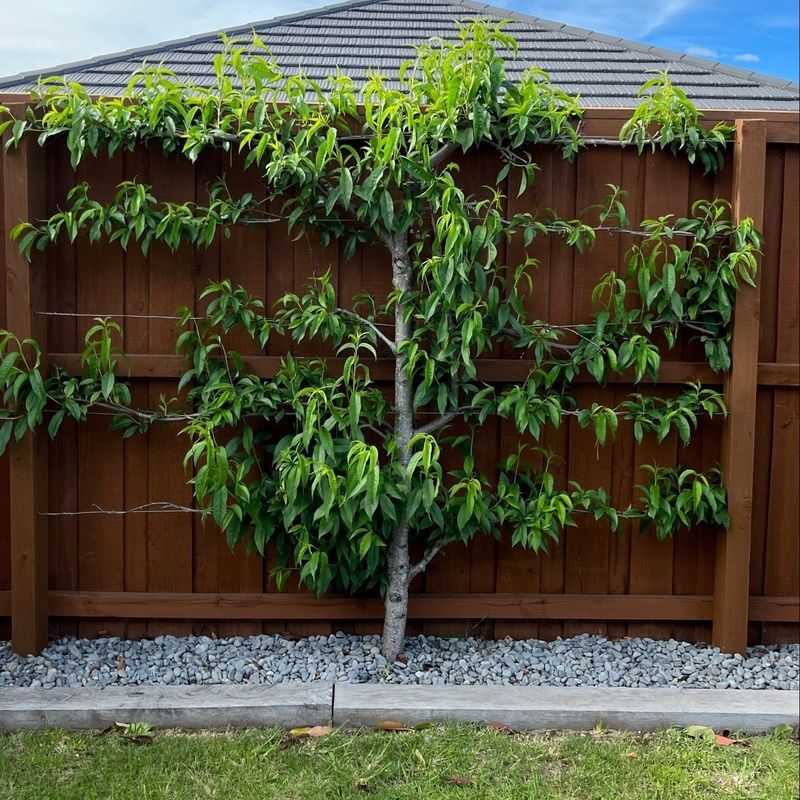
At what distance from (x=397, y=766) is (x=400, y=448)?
93cm

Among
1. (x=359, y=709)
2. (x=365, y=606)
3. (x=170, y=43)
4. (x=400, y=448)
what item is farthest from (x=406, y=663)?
(x=170, y=43)

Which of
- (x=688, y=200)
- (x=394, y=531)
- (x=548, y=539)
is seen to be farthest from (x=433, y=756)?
(x=688, y=200)

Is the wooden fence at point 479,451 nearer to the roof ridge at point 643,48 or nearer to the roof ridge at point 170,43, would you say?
the roof ridge at point 170,43

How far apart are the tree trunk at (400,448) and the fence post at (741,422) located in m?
1.07

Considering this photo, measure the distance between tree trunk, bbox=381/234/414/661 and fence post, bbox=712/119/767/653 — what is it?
1.07 m

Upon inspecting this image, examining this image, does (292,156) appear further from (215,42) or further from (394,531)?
(215,42)

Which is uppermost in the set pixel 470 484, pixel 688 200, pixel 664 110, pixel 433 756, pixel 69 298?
pixel 664 110

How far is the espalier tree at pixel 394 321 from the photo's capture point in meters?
2.45

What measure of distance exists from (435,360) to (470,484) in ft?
1.30

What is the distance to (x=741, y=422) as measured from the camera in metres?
2.72

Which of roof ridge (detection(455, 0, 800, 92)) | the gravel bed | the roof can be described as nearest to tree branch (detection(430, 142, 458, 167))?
the gravel bed

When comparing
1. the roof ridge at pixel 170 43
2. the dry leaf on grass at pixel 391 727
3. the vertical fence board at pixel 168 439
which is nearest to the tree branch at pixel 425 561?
the dry leaf on grass at pixel 391 727

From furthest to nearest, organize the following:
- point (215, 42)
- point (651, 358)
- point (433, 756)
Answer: point (215, 42) → point (651, 358) → point (433, 756)

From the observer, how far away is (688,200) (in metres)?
2.76
